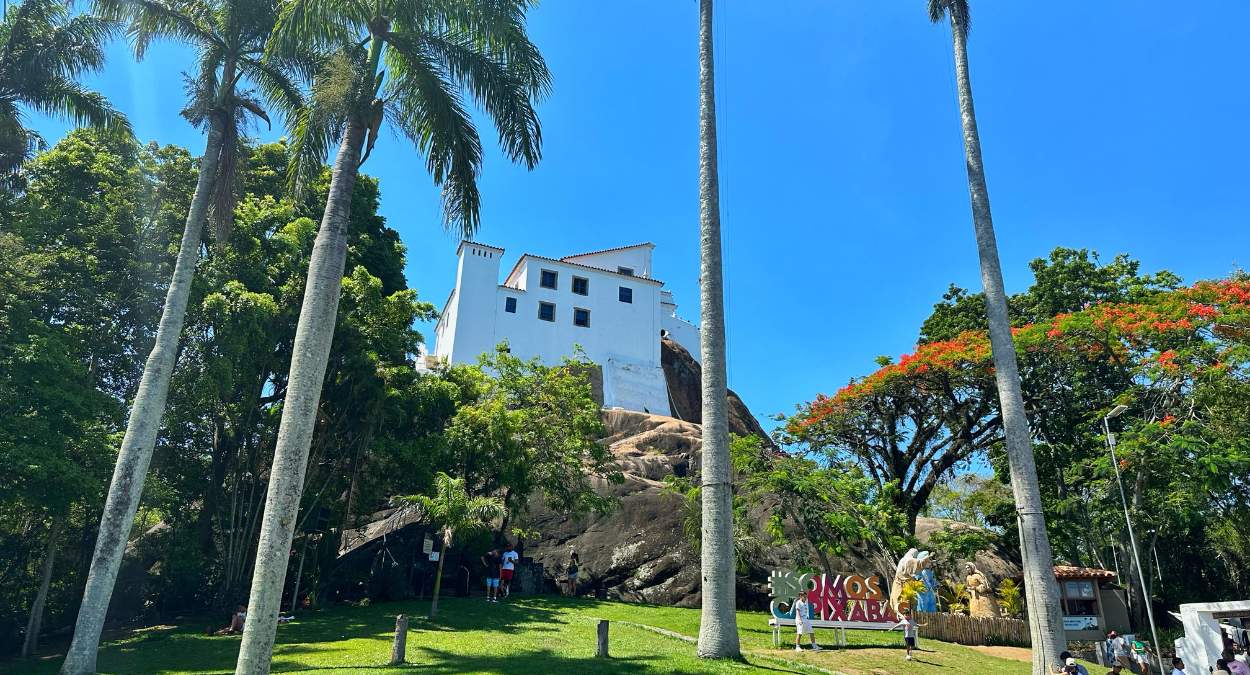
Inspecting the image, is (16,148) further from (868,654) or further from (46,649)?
(868,654)

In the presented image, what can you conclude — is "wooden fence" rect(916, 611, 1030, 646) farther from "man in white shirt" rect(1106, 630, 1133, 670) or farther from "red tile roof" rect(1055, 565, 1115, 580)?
"red tile roof" rect(1055, 565, 1115, 580)

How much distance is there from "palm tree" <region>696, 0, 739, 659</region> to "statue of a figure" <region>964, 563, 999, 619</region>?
35.7ft

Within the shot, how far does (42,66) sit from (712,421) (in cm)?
1760

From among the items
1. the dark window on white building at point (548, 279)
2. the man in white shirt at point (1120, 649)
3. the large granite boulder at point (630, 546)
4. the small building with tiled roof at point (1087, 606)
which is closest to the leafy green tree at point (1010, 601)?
the small building with tiled roof at point (1087, 606)

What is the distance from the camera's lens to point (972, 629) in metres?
19.3

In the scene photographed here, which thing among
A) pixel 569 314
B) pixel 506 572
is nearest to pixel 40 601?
pixel 506 572

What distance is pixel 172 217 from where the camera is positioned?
20688mm

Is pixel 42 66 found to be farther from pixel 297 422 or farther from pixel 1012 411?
pixel 1012 411

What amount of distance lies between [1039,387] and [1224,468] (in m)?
7.27

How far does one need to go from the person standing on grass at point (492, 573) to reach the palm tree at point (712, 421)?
1100 centimetres

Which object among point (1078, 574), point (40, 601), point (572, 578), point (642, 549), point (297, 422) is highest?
point (297, 422)

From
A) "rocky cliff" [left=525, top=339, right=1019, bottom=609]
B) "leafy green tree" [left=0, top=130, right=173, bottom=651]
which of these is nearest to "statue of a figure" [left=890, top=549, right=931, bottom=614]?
"rocky cliff" [left=525, top=339, right=1019, bottom=609]

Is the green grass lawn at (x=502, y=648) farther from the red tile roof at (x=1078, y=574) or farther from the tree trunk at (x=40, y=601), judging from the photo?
the red tile roof at (x=1078, y=574)

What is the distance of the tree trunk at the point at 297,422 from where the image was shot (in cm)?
1012
